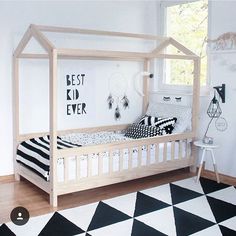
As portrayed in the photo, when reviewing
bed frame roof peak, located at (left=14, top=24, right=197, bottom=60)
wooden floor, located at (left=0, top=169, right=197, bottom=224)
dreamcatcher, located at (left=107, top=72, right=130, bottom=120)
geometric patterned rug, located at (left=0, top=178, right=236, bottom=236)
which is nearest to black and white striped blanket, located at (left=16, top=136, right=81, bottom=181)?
wooden floor, located at (left=0, top=169, right=197, bottom=224)

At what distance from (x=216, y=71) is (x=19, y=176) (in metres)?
2.45

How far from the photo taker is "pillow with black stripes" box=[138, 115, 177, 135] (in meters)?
4.17

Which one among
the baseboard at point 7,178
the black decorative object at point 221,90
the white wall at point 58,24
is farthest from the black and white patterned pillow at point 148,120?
the baseboard at point 7,178

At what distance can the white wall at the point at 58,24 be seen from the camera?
3766mm

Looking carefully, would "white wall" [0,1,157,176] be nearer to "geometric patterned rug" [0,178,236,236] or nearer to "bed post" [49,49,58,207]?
"bed post" [49,49,58,207]

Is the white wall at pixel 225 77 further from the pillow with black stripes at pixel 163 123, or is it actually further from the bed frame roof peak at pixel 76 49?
the pillow with black stripes at pixel 163 123

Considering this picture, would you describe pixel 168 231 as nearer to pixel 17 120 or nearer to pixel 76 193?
pixel 76 193

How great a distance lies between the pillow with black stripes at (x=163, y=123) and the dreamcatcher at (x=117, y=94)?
1.31 feet

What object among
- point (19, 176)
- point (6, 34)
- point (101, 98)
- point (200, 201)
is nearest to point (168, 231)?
point (200, 201)

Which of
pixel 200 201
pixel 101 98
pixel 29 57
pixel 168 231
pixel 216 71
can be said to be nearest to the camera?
pixel 168 231

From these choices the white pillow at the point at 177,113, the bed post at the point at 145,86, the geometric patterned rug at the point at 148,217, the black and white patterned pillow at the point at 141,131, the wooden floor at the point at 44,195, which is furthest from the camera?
the bed post at the point at 145,86

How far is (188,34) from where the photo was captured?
4500 mm

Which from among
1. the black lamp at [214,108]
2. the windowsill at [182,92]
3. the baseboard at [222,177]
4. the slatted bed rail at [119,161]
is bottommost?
the baseboard at [222,177]

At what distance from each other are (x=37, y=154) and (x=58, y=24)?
1.54 m
